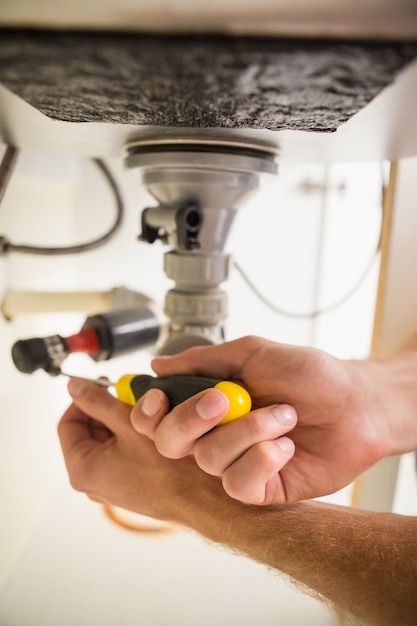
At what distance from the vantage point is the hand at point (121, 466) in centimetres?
46

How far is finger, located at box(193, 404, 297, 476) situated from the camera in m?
0.36

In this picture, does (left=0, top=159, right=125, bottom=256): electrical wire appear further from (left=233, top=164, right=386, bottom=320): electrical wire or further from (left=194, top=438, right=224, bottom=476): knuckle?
(left=194, top=438, right=224, bottom=476): knuckle

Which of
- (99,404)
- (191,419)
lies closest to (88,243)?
(99,404)

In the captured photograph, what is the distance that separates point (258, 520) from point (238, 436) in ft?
0.33

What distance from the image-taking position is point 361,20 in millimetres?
161

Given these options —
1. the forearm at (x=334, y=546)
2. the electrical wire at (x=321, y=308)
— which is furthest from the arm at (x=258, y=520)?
the electrical wire at (x=321, y=308)

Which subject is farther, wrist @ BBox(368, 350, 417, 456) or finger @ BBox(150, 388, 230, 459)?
wrist @ BBox(368, 350, 417, 456)

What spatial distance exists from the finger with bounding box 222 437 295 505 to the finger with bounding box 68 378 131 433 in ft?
0.51

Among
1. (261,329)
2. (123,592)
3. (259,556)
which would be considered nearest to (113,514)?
(123,592)

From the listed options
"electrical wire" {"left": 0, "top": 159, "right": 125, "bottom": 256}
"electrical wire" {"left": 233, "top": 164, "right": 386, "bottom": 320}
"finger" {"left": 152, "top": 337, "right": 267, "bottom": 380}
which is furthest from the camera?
"electrical wire" {"left": 233, "top": 164, "right": 386, "bottom": 320}

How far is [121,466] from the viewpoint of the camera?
1.59 feet

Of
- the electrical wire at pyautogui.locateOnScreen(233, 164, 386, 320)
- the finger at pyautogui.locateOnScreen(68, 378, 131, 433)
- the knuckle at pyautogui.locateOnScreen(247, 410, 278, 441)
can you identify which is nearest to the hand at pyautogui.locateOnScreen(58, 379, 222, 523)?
the finger at pyautogui.locateOnScreen(68, 378, 131, 433)

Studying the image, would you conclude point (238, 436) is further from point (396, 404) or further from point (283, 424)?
point (396, 404)

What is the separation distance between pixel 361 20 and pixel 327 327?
79 cm
